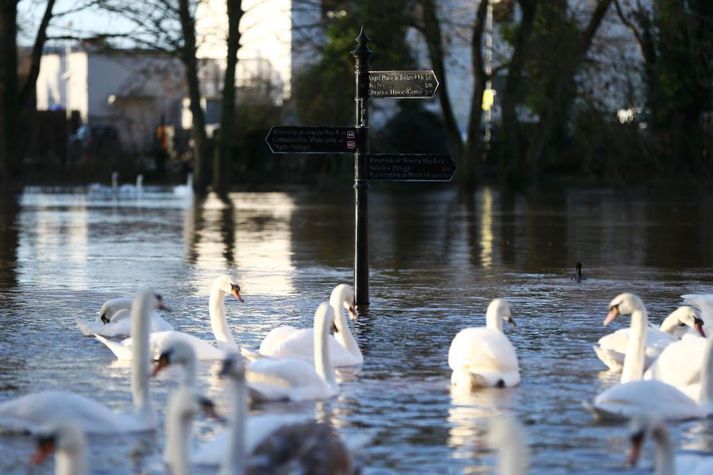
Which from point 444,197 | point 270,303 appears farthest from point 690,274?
point 444,197

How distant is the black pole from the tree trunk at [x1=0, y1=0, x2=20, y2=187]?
30227 millimetres

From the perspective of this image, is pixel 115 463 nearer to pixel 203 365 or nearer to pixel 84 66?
pixel 203 365

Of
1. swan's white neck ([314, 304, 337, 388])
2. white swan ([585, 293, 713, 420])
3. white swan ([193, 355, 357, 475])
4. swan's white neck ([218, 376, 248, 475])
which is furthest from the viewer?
swan's white neck ([314, 304, 337, 388])

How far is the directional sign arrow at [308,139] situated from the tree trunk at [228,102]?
3125 cm

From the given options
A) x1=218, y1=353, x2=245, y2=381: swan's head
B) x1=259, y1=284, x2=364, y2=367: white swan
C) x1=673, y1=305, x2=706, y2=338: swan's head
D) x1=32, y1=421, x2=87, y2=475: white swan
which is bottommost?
x1=259, y1=284, x2=364, y2=367: white swan

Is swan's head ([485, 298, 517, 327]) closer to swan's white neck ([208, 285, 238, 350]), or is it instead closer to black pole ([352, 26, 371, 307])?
swan's white neck ([208, 285, 238, 350])

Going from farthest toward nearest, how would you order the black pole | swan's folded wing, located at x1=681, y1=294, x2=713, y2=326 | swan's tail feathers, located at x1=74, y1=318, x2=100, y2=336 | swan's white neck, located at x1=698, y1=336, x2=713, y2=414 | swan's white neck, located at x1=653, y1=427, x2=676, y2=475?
the black pole → swan's tail feathers, located at x1=74, y1=318, x2=100, y2=336 → swan's folded wing, located at x1=681, y1=294, x2=713, y2=326 → swan's white neck, located at x1=698, y1=336, x2=713, y2=414 → swan's white neck, located at x1=653, y1=427, x2=676, y2=475

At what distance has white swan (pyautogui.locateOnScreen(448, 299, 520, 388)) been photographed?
34.3 feet

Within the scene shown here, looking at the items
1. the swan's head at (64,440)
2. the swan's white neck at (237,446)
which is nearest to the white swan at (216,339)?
the swan's white neck at (237,446)

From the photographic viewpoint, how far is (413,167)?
14742mm

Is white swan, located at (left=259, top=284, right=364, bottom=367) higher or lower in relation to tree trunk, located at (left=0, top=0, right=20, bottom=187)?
lower

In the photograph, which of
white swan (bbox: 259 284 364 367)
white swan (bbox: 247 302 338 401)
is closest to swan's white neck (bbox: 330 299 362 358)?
white swan (bbox: 259 284 364 367)

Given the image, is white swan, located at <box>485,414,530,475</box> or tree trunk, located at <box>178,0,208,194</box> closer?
white swan, located at <box>485,414,530,475</box>

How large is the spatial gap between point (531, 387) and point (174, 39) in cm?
3602
